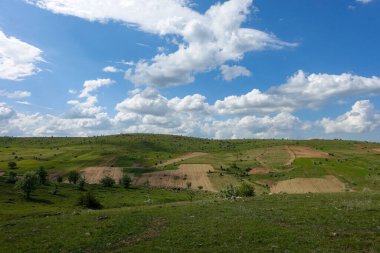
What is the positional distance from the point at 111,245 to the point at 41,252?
5.42 m

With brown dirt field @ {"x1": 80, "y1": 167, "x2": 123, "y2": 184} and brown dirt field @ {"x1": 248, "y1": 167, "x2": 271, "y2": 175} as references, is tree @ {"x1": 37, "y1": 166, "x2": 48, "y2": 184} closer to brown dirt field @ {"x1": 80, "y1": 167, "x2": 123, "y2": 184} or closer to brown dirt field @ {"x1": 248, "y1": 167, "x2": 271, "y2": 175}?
brown dirt field @ {"x1": 80, "y1": 167, "x2": 123, "y2": 184}

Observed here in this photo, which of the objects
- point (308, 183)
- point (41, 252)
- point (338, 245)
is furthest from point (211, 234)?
point (308, 183)

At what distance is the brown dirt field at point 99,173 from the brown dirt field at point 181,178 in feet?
34.1

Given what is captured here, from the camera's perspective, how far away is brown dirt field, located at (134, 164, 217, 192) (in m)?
145

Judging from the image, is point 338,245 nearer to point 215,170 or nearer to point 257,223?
point 257,223

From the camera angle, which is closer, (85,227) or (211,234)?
(211,234)

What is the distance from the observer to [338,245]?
81.6 feet

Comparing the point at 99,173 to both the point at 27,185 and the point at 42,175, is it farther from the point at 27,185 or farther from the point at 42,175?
the point at 27,185

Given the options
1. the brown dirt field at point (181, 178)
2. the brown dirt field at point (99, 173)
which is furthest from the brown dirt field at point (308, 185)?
the brown dirt field at point (99, 173)

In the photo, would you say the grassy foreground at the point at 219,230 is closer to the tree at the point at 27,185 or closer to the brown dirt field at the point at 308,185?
the tree at the point at 27,185

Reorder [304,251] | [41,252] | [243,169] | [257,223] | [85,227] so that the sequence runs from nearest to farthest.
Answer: [304,251]
[41,252]
[257,223]
[85,227]
[243,169]

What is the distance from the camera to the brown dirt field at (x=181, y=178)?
14538cm

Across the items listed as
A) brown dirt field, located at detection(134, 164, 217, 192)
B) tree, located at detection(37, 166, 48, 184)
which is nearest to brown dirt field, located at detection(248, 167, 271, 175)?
brown dirt field, located at detection(134, 164, 217, 192)

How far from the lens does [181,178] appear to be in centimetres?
15562
